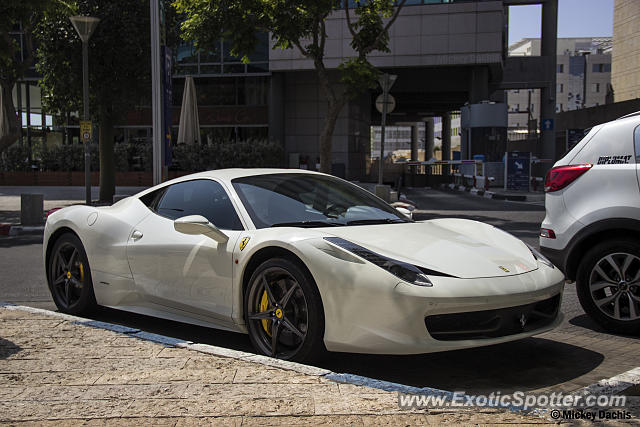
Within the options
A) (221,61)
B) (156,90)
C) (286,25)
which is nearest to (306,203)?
(156,90)

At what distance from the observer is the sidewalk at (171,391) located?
2965 millimetres

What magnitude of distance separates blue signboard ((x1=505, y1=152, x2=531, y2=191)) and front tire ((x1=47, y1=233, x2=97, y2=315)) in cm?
1962

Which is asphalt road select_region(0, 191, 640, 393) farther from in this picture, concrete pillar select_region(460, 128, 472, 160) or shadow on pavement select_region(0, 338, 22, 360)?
concrete pillar select_region(460, 128, 472, 160)

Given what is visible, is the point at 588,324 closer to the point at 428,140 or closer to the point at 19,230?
the point at 19,230

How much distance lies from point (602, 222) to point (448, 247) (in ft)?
5.27

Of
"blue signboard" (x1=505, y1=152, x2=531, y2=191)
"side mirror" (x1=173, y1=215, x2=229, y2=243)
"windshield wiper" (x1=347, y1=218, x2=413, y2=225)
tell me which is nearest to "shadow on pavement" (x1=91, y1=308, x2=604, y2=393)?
"side mirror" (x1=173, y1=215, x2=229, y2=243)

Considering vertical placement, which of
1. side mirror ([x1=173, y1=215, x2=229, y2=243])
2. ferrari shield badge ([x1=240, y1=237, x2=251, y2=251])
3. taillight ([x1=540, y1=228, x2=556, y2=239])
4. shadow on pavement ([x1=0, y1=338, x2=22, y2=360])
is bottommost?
shadow on pavement ([x1=0, y1=338, x2=22, y2=360])

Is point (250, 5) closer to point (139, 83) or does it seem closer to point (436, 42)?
point (139, 83)

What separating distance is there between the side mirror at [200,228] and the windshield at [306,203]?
25 cm

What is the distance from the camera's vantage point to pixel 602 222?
5.17 metres

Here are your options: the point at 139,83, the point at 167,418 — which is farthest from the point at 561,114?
the point at 167,418

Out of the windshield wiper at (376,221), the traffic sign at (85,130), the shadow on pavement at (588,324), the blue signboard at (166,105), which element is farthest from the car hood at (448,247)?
the traffic sign at (85,130)

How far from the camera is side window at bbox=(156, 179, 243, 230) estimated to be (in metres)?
4.71

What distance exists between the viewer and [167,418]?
A: 2.97m
